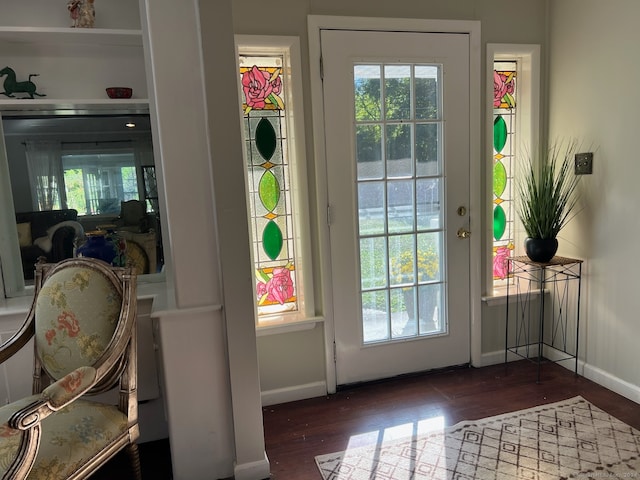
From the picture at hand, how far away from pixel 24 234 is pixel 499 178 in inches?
106

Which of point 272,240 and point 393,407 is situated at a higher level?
point 272,240

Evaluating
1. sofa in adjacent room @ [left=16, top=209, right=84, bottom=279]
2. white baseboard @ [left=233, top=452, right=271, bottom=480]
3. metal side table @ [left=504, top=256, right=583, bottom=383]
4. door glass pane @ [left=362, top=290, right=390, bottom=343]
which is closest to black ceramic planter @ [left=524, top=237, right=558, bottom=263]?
metal side table @ [left=504, top=256, right=583, bottom=383]

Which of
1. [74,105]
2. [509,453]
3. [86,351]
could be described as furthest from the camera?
[74,105]

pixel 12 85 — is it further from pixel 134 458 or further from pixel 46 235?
pixel 134 458

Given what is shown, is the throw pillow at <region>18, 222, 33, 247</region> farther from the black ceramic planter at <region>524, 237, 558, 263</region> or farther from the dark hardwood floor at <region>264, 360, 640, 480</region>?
the black ceramic planter at <region>524, 237, 558, 263</region>

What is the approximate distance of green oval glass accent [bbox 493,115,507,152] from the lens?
2807 mm

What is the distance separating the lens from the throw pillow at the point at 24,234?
2.15 m

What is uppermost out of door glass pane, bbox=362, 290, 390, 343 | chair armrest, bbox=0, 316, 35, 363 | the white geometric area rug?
chair armrest, bbox=0, 316, 35, 363

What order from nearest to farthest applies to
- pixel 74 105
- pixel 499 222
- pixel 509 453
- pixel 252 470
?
pixel 252 470, pixel 509 453, pixel 74 105, pixel 499 222

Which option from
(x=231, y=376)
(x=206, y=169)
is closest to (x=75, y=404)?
(x=231, y=376)

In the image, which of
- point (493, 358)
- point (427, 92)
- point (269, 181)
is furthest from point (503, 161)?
point (269, 181)

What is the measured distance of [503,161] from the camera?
285 centimetres

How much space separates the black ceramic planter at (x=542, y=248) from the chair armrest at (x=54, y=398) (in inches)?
89.8

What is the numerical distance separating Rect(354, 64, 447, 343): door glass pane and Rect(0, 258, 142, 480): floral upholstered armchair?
1.37 metres
